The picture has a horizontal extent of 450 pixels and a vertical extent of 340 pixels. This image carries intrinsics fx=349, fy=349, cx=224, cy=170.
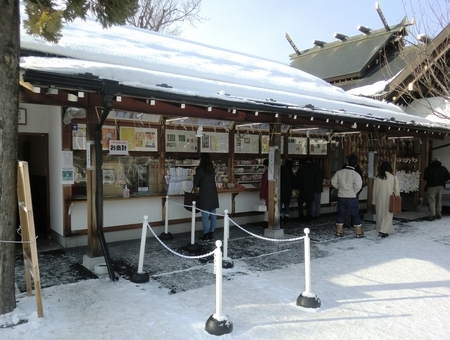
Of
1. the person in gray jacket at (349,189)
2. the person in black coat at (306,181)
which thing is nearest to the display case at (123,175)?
the person in black coat at (306,181)

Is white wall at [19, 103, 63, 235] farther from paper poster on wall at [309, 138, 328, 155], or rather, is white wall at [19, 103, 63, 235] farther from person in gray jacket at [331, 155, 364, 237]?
paper poster on wall at [309, 138, 328, 155]

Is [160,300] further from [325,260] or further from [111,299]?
[325,260]

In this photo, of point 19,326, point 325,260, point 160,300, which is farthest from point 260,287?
point 19,326

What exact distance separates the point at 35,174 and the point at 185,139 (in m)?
3.67

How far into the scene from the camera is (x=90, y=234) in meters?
5.72

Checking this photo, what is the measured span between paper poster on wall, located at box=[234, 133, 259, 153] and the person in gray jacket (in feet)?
8.38

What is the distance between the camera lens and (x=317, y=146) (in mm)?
11547

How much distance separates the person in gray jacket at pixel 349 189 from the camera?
8250 millimetres

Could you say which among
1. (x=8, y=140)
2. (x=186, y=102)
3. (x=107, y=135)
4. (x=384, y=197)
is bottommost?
(x=384, y=197)

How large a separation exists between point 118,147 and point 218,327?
496 centimetres

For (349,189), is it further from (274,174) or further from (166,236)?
(166,236)

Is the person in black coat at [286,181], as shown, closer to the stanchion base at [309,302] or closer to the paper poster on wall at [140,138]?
the paper poster on wall at [140,138]

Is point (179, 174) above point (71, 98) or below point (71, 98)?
below

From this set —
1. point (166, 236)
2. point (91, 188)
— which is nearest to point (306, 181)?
point (166, 236)
